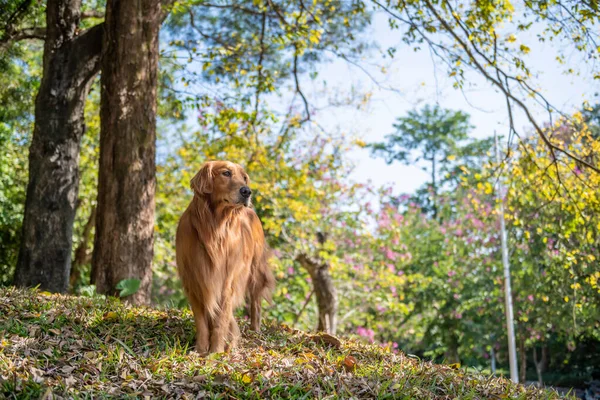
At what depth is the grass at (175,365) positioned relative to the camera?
13.0ft

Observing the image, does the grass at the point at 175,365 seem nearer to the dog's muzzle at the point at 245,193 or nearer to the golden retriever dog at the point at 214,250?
the golden retriever dog at the point at 214,250

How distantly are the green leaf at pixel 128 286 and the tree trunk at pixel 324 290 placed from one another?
764 centimetres

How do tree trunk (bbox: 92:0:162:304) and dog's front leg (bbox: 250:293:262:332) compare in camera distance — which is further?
tree trunk (bbox: 92:0:162:304)

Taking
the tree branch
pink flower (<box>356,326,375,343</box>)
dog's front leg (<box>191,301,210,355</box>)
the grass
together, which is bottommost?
pink flower (<box>356,326,375,343</box>)

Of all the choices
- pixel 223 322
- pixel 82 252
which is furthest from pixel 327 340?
pixel 82 252

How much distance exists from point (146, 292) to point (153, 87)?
7.60 feet

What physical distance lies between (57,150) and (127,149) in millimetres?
1281

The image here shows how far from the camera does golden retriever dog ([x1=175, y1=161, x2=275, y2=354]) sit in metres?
4.84

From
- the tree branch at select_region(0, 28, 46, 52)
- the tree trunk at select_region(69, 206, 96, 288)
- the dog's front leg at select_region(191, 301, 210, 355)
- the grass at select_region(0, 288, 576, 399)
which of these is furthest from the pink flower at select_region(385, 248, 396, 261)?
the dog's front leg at select_region(191, 301, 210, 355)

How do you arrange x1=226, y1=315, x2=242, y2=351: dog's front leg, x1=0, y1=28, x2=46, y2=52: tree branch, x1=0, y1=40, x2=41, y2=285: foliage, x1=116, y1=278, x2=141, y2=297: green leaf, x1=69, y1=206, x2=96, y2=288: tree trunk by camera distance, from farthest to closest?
x1=69, y1=206, x2=96, y2=288: tree trunk, x1=0, y1=40, x2=41, y2=285: foliage, x1=0, y1=28, x2=46, y2=52: tree branch, x1=116, y1=278, x2=141, y2=297: green leaf, x1=226, y1=315, x2=242, y2=351: dog's front leg

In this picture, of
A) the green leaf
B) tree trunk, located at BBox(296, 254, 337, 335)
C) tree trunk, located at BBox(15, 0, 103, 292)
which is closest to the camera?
the green leaf

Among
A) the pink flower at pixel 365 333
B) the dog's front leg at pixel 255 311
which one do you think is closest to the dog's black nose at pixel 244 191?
the dog's front leg at pixel 255 311

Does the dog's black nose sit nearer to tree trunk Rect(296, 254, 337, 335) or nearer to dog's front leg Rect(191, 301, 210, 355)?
dog's front leg Rect(191, 301, 210, 355)

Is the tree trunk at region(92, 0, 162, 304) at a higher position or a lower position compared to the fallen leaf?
higher
